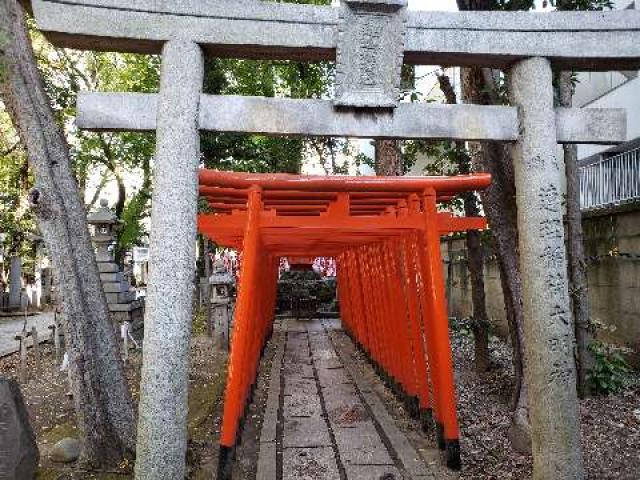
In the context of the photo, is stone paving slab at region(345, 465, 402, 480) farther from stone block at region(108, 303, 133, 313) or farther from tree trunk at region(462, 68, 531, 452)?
stone block at region(108, 303, 133, 313)

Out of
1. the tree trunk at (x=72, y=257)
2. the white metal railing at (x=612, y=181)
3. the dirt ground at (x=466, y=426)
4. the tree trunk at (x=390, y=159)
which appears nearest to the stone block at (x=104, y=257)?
the dirt ground at (x=466, y=426)

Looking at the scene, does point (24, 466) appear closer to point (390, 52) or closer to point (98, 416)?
point (98, 416)

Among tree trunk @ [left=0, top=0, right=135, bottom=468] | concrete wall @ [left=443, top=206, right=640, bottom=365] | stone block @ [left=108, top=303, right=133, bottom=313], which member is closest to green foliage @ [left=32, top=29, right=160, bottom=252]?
stone block @ [left=108, top=303, right=133, bottom=313]

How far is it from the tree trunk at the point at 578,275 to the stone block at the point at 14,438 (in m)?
7.22

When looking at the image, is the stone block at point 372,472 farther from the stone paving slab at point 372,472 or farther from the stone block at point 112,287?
the stone block at point 112,287

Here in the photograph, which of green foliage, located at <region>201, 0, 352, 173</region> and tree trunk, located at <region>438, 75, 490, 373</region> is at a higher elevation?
green foliage, located at <region>201, 0, 352, 173</region>

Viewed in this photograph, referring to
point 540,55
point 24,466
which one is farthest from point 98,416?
point 540,55

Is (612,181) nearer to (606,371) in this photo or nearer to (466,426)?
(606,371)

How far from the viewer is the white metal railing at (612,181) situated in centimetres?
1068

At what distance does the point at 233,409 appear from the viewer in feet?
19.3

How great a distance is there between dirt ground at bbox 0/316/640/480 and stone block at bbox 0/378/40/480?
62 cm

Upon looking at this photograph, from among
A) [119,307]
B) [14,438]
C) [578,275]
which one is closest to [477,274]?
[578,275]

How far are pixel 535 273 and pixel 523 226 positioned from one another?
40 centimetres

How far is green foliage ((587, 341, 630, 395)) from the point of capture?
7832mm
